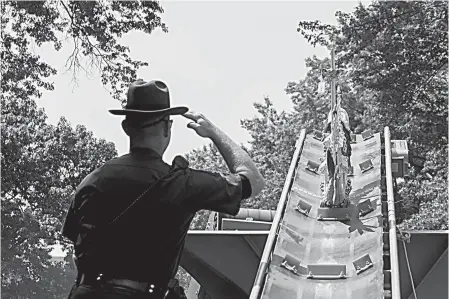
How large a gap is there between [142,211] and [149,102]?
43 cm

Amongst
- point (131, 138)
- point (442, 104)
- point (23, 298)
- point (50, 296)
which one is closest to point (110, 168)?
point (131, 138)

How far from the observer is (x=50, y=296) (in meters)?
48.8

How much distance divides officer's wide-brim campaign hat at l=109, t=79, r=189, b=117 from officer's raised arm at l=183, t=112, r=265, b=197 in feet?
0.26

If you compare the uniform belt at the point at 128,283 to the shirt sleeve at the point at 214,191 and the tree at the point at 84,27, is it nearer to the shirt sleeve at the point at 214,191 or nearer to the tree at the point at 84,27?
the shirt sleeve at the point at 214,191

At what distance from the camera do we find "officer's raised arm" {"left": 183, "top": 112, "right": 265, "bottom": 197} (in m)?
2.72

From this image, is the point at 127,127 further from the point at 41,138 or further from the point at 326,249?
the point at 41,138

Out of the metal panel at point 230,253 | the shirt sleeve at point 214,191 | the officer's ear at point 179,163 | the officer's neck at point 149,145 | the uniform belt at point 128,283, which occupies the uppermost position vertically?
the officer's neck at point 149,145

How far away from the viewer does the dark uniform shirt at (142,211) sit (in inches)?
102

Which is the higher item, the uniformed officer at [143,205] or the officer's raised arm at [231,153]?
the officer's raised arm at [231,153]

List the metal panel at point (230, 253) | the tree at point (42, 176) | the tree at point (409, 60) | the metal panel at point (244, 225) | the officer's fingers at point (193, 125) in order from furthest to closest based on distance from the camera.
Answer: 1. the tree at point (42, 176)
2. the tree at point (409, 60)
3. the metal panel at point (244, 225)
4. the metal panel at point (230, 253)
5. the officer's fingers at point (193, 125)

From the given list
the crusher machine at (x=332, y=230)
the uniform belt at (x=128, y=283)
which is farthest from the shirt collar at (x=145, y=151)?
the crusher machine at (x=332, y=230)

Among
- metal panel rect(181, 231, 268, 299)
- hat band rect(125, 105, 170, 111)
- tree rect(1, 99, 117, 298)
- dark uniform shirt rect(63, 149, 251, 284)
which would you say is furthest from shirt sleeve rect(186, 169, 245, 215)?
tree rect(1, 99, 117, 298)

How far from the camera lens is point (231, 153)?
2.75 m

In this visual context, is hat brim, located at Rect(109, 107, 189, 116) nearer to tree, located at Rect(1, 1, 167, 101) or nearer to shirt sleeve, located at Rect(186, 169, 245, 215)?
shirt sleeve, located at Rect(186, 169, 245, 215)
